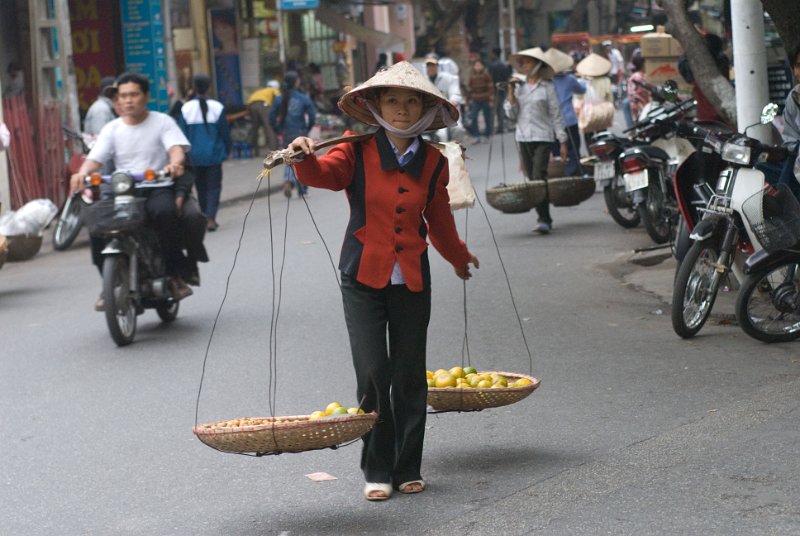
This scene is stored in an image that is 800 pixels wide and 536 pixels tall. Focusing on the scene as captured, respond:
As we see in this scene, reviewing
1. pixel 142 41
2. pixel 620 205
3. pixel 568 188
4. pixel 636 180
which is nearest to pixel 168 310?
pixel 636 180

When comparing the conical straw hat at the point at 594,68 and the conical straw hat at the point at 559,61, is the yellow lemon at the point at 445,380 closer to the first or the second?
the conical straw hat at the point at 559,61

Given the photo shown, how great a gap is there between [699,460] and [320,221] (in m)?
10.7

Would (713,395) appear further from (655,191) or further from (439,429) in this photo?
(655,191)

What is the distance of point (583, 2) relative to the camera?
192ft

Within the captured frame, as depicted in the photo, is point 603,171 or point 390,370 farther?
point 603,171

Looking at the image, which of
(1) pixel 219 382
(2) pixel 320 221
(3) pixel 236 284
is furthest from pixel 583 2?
(1) pixel 219 382

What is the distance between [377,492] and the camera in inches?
199

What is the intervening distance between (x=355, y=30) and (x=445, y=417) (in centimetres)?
2782

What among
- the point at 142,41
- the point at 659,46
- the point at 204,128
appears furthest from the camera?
the point at 142,41

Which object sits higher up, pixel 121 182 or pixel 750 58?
pixel 750 58

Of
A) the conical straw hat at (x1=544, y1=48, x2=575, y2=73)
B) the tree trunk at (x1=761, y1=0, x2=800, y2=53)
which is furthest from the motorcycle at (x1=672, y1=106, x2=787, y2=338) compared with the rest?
the conical straw hat at (x1=544, y1=48, x2=575, y2=73)

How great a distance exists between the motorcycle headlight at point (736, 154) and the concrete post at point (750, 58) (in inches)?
74.1

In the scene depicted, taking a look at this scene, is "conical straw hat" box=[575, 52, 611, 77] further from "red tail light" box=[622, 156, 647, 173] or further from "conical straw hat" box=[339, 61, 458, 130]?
"conical straw hat" box=[339, 61, 458, 130]

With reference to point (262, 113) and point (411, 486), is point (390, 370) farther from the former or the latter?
point (262, 113)
